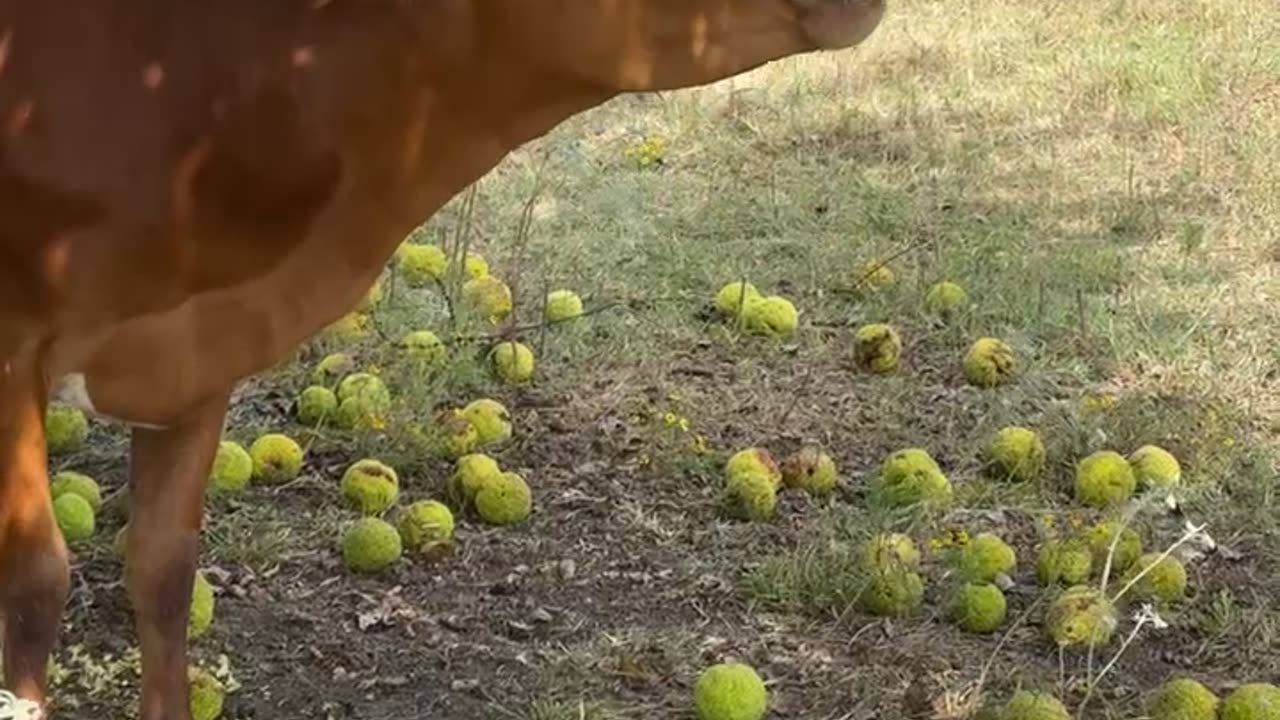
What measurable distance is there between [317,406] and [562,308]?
0.79m

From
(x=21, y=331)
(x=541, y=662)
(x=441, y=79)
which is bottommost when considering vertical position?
(x=541, y=662)

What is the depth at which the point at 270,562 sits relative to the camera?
3039mm

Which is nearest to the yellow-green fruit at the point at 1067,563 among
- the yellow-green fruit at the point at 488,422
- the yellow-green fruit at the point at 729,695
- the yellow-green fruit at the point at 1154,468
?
the yellow-green fruit at the point at 1154,468

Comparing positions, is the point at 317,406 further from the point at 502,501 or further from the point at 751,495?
the point at 751,495

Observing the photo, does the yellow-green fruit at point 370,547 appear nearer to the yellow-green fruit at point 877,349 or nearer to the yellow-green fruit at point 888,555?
the yellow-green fruit at point 888,555

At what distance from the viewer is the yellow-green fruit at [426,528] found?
3.06 m

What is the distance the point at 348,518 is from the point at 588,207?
2.20 metres

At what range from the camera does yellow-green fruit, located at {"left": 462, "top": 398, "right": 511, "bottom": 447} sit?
3.48m

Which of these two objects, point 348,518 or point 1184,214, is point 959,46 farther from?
point 348,518

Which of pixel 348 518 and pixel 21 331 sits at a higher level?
pixel 21 331

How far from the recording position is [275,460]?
10.8 ft

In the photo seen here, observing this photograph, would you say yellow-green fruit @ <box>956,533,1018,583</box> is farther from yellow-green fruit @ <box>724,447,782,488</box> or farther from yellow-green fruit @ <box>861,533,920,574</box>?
yellow-green fruit @ <box>724,447,782,488</box>

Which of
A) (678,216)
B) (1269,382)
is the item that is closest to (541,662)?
(1269,382)

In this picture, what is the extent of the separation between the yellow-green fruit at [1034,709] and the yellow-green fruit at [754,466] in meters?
0.89
